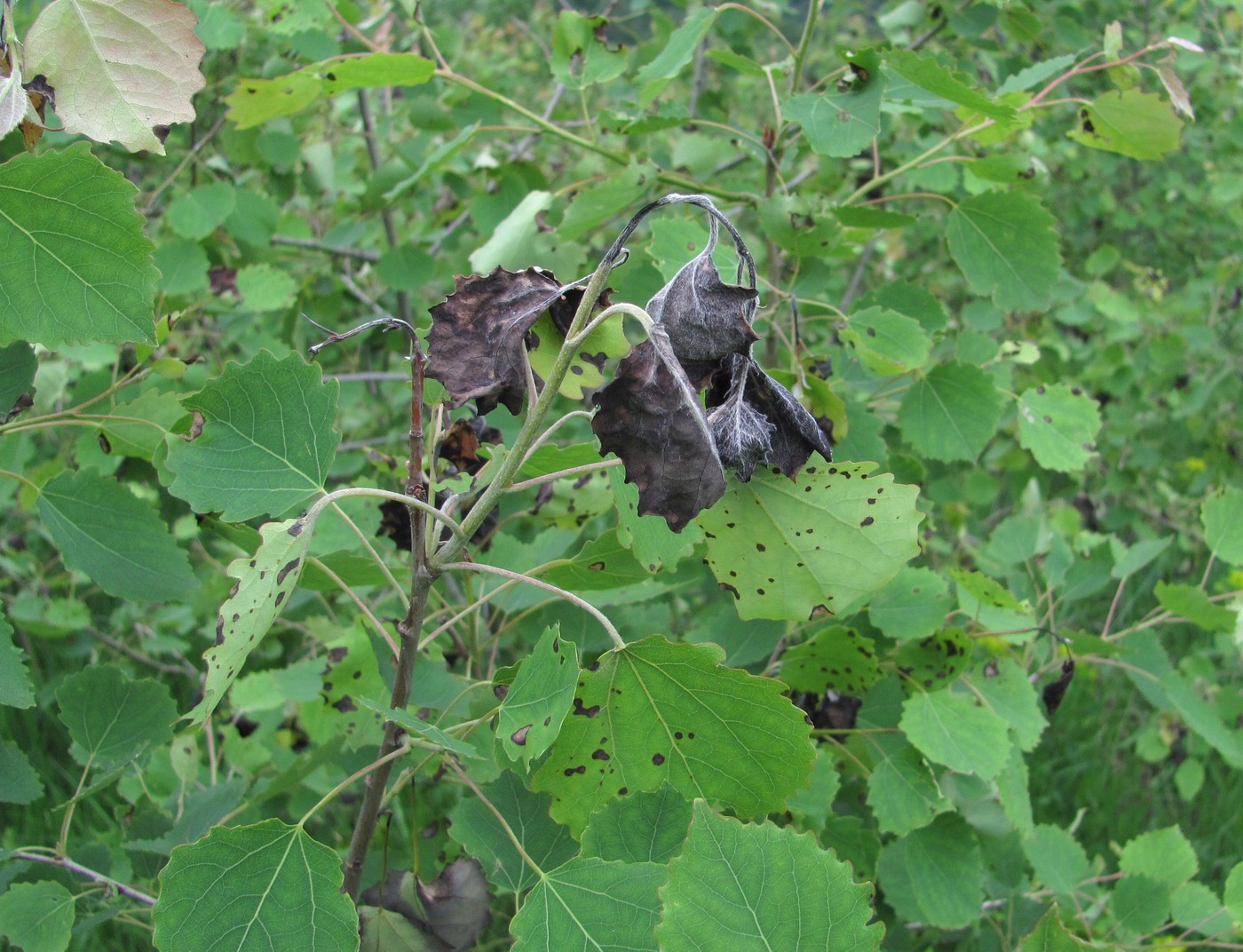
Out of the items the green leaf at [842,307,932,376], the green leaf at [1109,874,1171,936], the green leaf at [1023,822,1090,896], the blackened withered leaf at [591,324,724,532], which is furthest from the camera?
the green leaf at [1023,822,1090,896]

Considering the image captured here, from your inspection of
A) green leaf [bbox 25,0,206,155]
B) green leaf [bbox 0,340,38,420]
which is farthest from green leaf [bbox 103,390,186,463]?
green leaf [bbox 25,0,206,155]

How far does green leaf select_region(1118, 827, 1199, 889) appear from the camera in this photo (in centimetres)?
138

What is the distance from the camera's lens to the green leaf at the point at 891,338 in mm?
1199

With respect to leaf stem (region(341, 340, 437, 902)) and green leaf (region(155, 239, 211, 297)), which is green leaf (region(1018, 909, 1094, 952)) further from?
green leaf (region(155, 239, 211, 297))

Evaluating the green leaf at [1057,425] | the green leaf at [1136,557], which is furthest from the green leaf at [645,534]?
the green leaf at [1136,557]

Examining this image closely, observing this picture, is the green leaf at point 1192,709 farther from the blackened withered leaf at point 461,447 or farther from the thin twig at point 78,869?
the thin twig at point 78,869

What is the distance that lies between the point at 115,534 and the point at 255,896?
50 centimetres

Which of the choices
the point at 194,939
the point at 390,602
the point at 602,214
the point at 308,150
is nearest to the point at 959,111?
the point at 602,214

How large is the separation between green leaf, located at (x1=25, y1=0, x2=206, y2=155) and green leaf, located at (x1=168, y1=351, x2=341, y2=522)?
199mm

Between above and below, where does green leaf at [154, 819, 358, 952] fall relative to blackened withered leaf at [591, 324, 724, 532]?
below

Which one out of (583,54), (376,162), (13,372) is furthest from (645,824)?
(376,162)

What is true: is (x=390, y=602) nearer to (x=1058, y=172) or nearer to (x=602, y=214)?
(x=602, y=214)

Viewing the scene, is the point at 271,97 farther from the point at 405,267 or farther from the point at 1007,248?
the point at 1007,248

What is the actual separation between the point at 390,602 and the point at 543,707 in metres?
1.06
